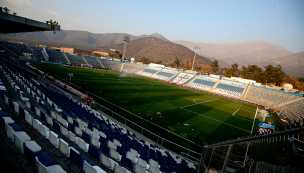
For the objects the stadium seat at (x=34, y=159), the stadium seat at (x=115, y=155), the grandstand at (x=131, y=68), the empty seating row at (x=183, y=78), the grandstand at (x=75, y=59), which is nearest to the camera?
the stadium seat at (x=34, y=159)

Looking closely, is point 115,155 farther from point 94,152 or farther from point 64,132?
point 64,132

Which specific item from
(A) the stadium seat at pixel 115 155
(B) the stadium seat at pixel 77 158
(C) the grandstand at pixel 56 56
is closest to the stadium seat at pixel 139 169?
(A) the stadium seat at pixel 115 155

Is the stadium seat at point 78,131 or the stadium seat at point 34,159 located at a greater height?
the stadium seat at point 34,159

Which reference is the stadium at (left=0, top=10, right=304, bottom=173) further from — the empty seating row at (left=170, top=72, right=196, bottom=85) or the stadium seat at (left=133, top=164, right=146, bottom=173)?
the empty seating row at (left=170, top=72, right=196, bottom=85)

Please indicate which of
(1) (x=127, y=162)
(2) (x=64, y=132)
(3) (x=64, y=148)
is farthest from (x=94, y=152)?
(2) (x=64, y=132)

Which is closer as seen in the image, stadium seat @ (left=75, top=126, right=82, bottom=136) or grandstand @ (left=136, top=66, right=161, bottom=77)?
stadium seat @ (left=75, top=126, right=82, bottom=136)

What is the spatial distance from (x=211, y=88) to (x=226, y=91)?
5.64m

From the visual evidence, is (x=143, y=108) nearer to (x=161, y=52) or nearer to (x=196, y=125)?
(x=196, y=125)

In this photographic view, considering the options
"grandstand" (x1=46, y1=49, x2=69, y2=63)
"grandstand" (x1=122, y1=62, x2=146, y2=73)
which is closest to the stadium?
"grandstand" (x1=46, y1=49, x2=69, y2=63)

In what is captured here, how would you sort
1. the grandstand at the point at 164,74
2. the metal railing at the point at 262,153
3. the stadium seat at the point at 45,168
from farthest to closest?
the grandstand at the point at 164,74 < the metal railing at the point at 262,153 < the stadium seat at the point at 45,168

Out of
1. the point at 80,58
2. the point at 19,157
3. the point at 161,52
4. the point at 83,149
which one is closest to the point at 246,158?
the point at 83,149

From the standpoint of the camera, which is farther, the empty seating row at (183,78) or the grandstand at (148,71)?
the grandstand at (148,71)

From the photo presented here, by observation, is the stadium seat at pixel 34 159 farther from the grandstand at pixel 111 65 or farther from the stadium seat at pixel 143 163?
the grandstand at pixel 111 65

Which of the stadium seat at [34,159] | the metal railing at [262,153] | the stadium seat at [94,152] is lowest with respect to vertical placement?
the stadium seat at [94,152]
